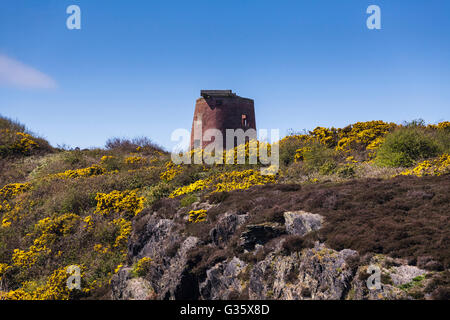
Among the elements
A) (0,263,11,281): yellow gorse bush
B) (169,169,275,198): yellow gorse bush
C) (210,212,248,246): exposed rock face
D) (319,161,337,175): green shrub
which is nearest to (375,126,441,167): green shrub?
(319,161,337,175): green shrub

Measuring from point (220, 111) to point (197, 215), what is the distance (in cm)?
1791

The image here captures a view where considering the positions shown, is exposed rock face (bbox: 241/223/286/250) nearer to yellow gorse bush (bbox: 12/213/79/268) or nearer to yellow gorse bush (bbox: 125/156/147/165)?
yellow gorse bush (bbox: 12/213/79/268)

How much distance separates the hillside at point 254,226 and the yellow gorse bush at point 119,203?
0.22 ft

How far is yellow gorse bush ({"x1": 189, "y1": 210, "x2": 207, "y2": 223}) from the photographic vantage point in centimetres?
1524

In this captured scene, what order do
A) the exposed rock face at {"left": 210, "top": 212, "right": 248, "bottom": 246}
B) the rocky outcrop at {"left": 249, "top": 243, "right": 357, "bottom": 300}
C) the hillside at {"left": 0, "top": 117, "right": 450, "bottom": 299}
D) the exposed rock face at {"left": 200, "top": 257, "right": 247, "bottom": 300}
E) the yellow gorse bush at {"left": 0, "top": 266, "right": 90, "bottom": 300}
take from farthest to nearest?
the yellow gorse bush at {"left": 0, "top": 266, "right": 90, "bottom": 300}
the exposed rock face at {"left": 210, "top": 212, "right": 248, "bottom": 246}
the exposed rock face at {"left": 200, "top": 257, "right": 247, "bottom": 300}
the hillside at {"left": 0, "top": 117, "right": 450, "bottom": 299}
the rocky outcrop at {"left": 249, "top": 243, "right": 357, "bottom": 300}

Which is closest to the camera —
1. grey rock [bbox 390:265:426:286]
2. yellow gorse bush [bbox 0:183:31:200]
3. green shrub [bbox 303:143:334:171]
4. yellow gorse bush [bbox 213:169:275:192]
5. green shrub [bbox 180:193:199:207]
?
grey rock [bbox 390:265:426:286]

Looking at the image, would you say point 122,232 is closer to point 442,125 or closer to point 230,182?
point 230,182

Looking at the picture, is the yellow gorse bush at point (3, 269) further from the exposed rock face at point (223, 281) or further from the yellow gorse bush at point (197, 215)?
the exposed rock face at point (223, 281)

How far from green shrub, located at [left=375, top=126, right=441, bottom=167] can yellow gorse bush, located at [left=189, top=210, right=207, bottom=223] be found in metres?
→ 8.92

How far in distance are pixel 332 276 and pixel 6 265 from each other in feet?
50.6

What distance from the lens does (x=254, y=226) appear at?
12.3 meters

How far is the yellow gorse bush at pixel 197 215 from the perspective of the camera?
15.2m

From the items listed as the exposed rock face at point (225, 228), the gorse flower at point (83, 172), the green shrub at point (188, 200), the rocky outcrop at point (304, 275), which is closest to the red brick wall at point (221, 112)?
the gorse flower at point (83, 172)
